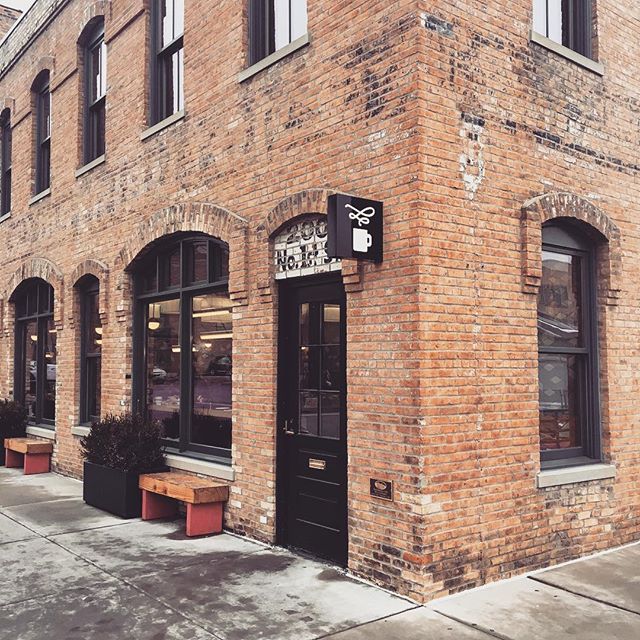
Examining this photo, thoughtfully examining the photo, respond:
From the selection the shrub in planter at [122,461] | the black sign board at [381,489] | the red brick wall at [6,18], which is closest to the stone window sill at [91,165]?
the shrub in planter at [122,461]

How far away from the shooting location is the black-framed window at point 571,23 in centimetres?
748

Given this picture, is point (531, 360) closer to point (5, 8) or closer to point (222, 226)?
point (222, 226)

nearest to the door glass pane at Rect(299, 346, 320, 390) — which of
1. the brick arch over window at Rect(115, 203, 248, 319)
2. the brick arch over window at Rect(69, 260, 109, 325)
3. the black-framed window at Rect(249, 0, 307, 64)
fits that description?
the brick arch over window at Rect(115, 203, 248, 319)

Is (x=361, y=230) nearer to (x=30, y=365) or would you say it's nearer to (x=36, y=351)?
(x=36, y=351)

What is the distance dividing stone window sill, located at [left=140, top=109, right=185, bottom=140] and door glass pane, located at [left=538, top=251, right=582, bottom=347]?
4.72 m

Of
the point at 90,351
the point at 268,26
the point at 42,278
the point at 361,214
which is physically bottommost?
the point at 90,351

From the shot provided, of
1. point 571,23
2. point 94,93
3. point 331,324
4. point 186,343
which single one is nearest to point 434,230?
point 331,324

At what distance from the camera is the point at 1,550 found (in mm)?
6953

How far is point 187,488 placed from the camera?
743cm

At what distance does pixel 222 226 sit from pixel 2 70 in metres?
9.75

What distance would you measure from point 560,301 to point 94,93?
326 inches

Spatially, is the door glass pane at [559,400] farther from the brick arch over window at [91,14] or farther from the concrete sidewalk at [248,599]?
the brick arch over window at [91,14]

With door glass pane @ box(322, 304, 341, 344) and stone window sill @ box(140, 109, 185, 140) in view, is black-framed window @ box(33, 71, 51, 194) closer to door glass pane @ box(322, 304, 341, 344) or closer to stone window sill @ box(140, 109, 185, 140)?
stone window sill @ box(140, 109, 185, 140)

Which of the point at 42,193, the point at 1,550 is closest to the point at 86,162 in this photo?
the point at 42,193
